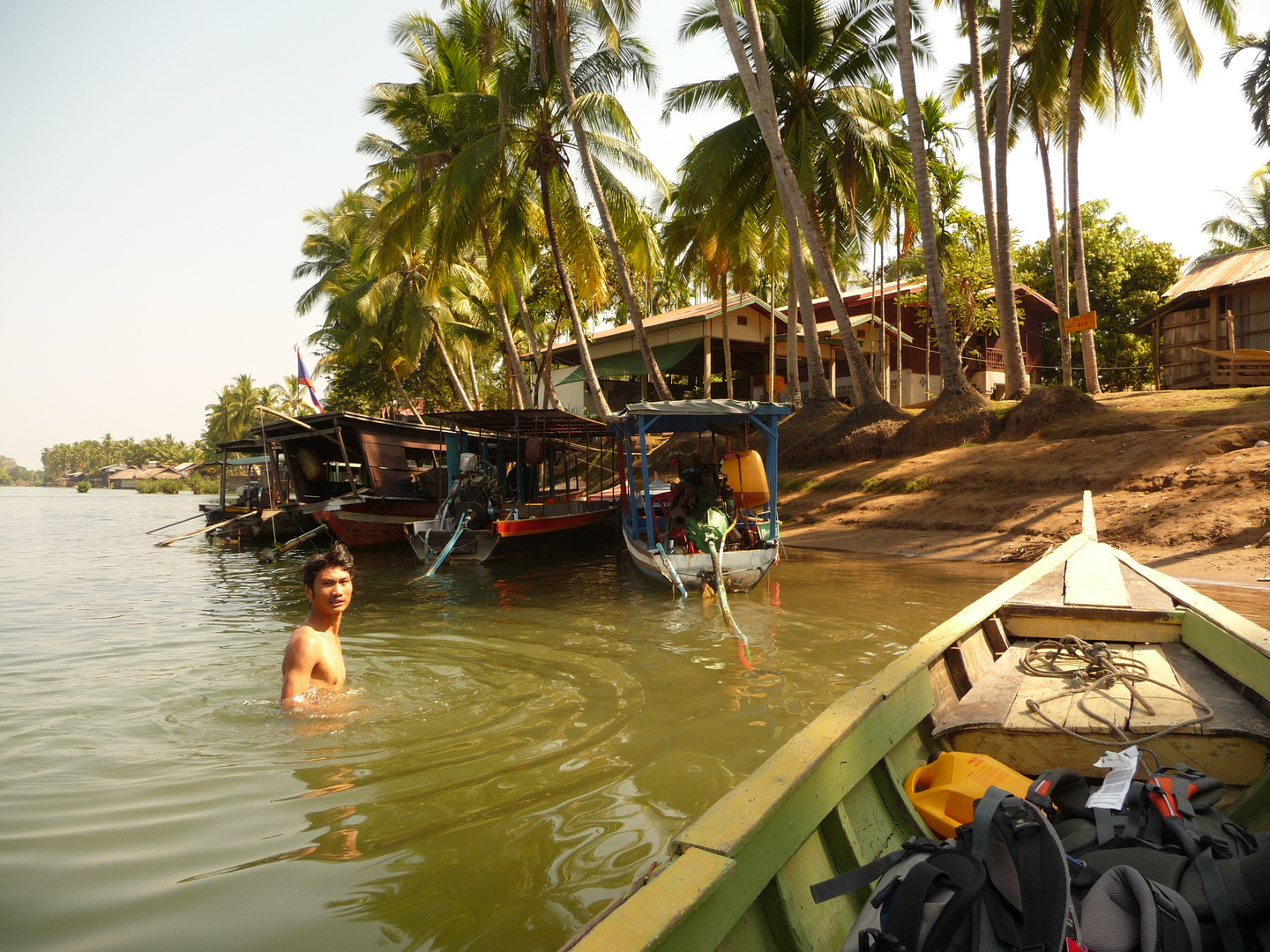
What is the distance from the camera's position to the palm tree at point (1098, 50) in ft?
50.1

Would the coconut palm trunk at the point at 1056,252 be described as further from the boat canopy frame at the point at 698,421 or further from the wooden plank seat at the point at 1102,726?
the wooden plank seat at the point at 1102,726

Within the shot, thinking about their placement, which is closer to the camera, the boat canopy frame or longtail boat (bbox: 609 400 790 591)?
longtail boat (bbox: 609 400 790 591)

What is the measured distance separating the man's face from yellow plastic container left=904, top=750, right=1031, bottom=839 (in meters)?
3.30

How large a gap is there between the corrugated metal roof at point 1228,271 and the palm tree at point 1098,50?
16.7 ft

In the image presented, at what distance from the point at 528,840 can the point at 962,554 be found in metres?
10.0

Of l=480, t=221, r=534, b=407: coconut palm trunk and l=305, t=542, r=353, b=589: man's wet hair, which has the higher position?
l=480, t=221, r=534, b=407: coconut palm trunk

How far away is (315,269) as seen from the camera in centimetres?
3597

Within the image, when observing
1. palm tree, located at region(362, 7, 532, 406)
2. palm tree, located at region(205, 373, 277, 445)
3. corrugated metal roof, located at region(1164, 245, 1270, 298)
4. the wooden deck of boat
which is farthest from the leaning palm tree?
palm tree, located at region(205, 373, 277, 445)

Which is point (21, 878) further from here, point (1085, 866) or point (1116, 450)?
point (1116, 450)

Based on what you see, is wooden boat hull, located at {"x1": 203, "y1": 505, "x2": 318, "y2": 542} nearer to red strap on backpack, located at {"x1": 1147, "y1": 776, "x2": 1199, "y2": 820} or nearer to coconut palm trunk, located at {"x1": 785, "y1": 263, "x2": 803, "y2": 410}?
coconut palm trunk, located at {"x1": 785, "y1": 263, "x2": 803, "y2": 410}

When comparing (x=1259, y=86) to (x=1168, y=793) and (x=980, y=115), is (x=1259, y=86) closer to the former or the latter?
(x=980, y=115)

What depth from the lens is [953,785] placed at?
2686 millimetres

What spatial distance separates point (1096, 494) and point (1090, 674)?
9885 mm

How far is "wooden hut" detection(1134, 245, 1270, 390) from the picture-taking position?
753 inches
